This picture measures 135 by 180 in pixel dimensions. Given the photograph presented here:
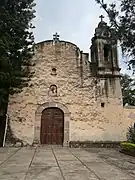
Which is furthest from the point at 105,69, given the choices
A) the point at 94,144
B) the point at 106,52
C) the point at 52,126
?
the point at 52,126

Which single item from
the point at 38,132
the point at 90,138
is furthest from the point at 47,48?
the point at 90,138

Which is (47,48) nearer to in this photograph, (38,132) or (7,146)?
(38,132)

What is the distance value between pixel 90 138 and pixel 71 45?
271 inches

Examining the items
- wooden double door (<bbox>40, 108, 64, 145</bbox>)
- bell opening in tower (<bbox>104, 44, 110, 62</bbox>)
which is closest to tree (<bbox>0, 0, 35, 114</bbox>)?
wooden double door (<bbox>40, 108, 64, 145</bbox>)

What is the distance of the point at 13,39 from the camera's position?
35.1 ft

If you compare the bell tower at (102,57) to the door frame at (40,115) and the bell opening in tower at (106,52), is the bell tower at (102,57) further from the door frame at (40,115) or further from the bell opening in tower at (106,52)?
the door frame at (40,115)

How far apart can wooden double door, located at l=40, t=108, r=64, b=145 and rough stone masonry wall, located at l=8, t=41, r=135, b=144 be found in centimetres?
62

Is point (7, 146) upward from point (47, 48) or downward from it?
downward

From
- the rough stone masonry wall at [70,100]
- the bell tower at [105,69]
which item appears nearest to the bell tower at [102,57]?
the bell tower at [105,69]

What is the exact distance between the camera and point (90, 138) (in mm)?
14008

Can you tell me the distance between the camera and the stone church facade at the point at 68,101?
1380 centimetres

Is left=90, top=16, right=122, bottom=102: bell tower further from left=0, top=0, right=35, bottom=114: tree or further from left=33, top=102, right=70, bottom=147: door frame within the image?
left=0, top=0, right=35, bottom=114: tree

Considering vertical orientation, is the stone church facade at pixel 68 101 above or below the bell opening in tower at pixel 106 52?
below

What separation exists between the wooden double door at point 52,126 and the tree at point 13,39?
9.63 ft
